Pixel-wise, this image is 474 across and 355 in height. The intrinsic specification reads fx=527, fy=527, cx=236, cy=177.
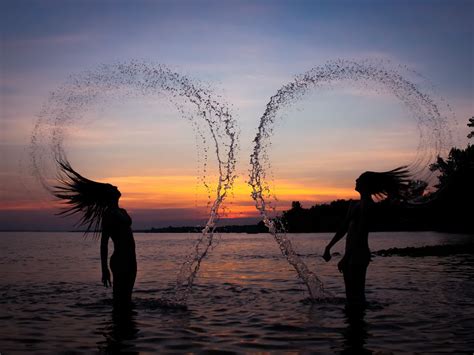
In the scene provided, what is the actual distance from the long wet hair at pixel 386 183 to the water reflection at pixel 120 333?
220 inches

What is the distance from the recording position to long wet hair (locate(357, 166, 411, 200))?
11.3 metres

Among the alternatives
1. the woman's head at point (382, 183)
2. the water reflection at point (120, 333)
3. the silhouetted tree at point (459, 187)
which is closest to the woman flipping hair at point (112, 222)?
the water reflection at point (120, 333)

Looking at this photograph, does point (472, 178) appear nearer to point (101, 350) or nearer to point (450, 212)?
point (450, 212)

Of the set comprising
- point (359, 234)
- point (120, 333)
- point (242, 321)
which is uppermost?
point (359, 234)

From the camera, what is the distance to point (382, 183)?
38.2ft

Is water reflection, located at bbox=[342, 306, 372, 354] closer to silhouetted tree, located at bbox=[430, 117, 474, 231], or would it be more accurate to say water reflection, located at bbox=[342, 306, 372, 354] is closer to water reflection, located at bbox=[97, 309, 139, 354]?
water reflection, located at bbox=[97, 309, 139, 354]

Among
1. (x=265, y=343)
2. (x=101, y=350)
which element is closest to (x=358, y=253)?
(x=265, y=343)

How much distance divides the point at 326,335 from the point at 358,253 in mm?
2230

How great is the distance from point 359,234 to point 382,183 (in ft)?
4.44

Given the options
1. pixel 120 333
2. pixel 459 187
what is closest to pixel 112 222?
pixel 120 333

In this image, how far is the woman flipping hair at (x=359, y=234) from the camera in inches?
435

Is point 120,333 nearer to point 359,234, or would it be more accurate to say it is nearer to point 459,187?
point 359,234

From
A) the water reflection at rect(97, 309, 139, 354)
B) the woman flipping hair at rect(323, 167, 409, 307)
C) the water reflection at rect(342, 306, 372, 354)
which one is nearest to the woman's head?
the woman flipping hair at rect(323, 167, 409, 307)

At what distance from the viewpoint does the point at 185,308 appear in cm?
1294
